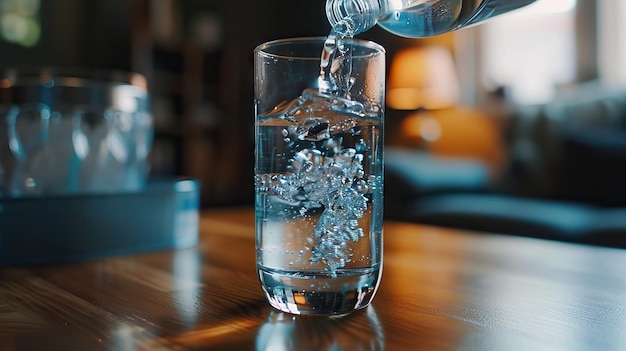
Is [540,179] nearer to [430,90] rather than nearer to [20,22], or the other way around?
[430,90]

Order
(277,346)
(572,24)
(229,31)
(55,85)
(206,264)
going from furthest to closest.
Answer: (229,31) → (572,24) → (55,85) → (206,264) → (277,346)

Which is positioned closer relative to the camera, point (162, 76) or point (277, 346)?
point (277, 346)

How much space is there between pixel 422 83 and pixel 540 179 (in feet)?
4.15

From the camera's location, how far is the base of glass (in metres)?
0.45

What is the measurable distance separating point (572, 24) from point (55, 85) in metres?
2.88

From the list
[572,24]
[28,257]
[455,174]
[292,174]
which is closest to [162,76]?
[455,174]

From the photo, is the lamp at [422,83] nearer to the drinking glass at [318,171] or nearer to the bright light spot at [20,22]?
the bright light spot at [20,22]

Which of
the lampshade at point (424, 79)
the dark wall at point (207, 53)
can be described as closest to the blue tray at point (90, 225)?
the dark wall at point (207, 53)

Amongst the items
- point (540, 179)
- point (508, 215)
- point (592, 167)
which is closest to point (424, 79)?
point (540, 179)

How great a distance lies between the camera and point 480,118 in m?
2.68

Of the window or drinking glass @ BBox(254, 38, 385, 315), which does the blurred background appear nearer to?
the window

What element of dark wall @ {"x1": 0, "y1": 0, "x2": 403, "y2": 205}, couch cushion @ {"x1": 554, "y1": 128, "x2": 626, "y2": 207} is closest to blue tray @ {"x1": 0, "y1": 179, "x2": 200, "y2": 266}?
couch cushion @ {"x1": 554, "y1": 128, "x2": 626, "y2": 207}

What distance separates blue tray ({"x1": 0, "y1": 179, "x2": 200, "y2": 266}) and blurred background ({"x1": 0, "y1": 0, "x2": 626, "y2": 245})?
1271mm

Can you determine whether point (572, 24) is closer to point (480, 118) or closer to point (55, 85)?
point (480, 118)
